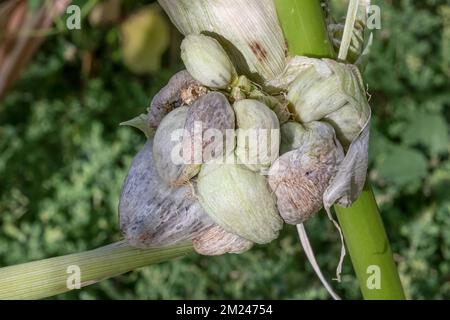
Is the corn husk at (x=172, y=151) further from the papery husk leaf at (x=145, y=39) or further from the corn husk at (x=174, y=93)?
the papery husk leaf at (x=145, y=39)

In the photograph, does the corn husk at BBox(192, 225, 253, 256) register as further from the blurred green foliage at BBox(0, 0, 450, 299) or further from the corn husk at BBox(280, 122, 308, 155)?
the blurred green foliage at BBox(0, 0, 450, 299)

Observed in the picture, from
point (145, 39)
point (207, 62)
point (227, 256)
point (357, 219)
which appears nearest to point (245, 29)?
point (207, 62)

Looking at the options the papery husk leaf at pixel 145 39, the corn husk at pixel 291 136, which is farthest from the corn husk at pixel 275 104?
the papery husk leaf at pixel 145 39

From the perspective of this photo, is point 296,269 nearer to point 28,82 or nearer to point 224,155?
point 224,155

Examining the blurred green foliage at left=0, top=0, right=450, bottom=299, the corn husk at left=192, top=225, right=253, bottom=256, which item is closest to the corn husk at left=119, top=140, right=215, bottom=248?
the corn husk at left=192, top=225, right=253, bottom=256

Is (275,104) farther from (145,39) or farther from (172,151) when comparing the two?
(145,39)
